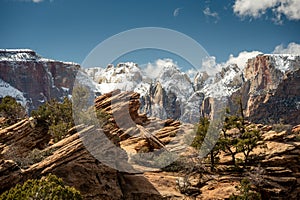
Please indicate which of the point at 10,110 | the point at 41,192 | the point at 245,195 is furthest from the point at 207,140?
the point at 10,110

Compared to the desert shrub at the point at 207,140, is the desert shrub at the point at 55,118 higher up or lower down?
higher up

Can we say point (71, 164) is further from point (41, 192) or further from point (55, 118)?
point (55, 118)

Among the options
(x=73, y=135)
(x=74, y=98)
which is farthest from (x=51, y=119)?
(x=73, y=135)

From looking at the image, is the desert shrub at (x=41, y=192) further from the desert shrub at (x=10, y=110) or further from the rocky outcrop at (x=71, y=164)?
the desert shrub at (x=10, y=110)

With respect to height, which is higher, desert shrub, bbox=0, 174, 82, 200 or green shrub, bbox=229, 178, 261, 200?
desert shrub, bbox=0, 174, 82, 200

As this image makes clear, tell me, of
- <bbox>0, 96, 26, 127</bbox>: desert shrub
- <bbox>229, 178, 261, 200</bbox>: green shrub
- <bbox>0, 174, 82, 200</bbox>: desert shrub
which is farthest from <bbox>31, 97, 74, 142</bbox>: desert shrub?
<bbox>229, 178, 261, 200</bbox>: green shrub

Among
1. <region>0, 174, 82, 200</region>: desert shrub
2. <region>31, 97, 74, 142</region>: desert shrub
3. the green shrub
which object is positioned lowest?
the green shrub

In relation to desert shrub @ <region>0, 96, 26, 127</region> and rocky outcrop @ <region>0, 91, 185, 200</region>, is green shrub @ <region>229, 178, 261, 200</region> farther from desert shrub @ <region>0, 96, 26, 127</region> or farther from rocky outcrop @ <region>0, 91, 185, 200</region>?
desert shrub @ <region>0, 96, 26, 127</region>

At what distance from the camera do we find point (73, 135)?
34.6 meters

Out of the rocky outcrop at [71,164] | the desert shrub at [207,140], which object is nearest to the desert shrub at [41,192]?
the rocky outcrop at [71,164]

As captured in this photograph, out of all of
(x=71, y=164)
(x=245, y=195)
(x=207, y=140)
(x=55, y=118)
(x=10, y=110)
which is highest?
(x=10, y=110)

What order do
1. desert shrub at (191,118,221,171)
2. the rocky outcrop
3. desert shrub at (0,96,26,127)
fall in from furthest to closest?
desert shrub at (0,96,26,127) → desert shrub at (191,118,221,171) → the rocky outcrop

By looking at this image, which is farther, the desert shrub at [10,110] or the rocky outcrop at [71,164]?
the desert shrub at [10,110]

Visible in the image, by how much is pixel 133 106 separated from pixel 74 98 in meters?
11.8
